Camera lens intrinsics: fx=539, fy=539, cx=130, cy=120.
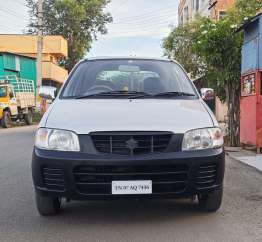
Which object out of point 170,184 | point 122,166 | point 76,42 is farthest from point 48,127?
point 76,42

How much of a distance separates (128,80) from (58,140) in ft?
5.33

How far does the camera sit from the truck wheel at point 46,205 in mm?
5551

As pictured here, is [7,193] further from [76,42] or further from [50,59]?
[76,42]

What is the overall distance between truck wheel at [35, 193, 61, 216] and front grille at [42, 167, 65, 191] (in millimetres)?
402

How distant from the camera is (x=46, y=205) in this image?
18.4 ft

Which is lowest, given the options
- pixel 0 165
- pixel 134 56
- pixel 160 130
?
pixel 0 165

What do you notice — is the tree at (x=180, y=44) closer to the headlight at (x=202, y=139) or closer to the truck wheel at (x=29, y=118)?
the truck wheel at (x=29, y=118)

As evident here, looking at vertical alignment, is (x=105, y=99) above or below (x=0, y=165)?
above

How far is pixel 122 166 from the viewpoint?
16.2 feet

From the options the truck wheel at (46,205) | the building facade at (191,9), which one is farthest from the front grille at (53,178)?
the building facade at (191,9)

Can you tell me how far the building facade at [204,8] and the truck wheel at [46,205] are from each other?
672 inches

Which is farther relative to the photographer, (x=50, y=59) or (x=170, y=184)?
(x=50, y=59)

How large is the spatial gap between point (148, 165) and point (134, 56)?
2.45 meters

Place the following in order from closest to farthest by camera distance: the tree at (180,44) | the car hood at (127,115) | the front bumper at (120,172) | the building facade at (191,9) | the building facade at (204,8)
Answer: the front bumper at (120,172)
the car hood at (127,115)
the tree at (180,44)
the building facade at (204,8)
the building facade at (191,9)
